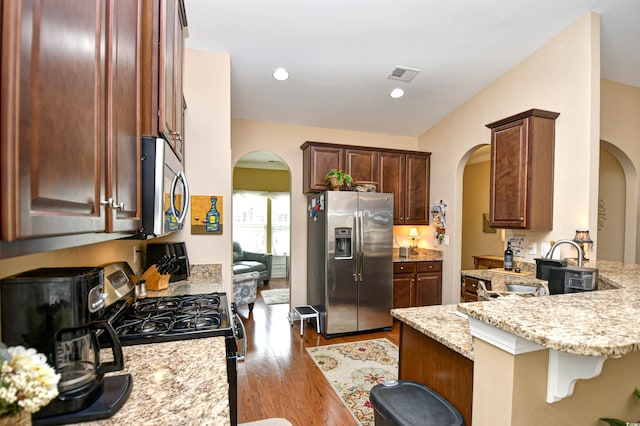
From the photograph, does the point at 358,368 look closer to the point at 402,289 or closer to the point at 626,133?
the point at 402,289

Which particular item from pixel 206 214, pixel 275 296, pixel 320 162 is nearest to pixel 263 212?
pixel 275 296

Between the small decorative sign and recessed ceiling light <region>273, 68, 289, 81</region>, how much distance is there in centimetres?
145

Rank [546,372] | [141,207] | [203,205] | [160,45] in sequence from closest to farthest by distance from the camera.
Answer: [546,372]
[141,207]
[160,45]
[203,205]

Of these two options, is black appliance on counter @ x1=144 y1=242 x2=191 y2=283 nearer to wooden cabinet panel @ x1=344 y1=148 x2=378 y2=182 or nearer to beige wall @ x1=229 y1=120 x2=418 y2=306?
beige wall @ x1=229 y1=120 x2=418 y2=306

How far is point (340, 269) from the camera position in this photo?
3.71 metres

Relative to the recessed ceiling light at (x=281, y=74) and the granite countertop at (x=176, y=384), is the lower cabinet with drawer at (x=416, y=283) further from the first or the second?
the granite countertop at (x=176, y=384)

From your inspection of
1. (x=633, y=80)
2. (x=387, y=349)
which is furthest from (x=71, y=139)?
(x=633, y=80)

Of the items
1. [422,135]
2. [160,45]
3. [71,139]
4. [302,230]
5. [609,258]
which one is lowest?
[609,258]

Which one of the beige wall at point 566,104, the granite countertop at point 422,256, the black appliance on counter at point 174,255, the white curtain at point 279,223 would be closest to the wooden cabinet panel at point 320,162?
the granite countertop at point 422,256

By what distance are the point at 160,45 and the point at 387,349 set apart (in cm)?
332

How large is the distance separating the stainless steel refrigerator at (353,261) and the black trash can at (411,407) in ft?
7.47

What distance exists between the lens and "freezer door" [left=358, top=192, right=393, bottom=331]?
3789 millimetres

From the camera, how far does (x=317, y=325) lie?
3809 millimetres

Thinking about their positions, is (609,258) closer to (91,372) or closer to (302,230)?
(302,230)
